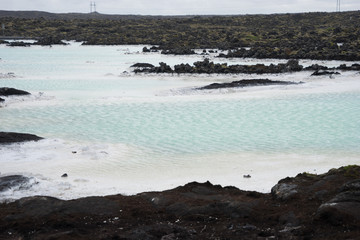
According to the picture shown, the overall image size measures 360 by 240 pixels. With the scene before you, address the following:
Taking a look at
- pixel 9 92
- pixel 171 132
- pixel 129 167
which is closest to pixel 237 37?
pixel 9 92

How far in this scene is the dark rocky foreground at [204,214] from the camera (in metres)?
6.65

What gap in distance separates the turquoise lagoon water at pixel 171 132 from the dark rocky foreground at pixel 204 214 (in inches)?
61.8

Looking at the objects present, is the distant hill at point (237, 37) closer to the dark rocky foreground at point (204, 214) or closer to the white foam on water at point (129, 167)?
the white foam on water at point (129, 167)

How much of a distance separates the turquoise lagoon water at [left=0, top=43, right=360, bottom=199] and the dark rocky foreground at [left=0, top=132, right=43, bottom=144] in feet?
1.44

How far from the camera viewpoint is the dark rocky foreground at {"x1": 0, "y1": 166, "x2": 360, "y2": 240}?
6.65 meters

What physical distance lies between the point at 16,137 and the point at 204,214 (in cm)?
821

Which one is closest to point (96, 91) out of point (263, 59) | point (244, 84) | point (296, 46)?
point (244, 84)

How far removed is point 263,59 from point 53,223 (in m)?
34.8

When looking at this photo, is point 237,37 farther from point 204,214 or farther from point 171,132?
point 204,214

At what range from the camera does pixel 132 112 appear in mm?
18750

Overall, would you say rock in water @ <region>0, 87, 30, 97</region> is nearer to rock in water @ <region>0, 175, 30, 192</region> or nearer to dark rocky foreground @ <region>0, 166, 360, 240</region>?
rock in water @ <region>0, 175, 30, 192</region>

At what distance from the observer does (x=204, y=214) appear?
7453mm

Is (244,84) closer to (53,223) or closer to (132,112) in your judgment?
(132,112)

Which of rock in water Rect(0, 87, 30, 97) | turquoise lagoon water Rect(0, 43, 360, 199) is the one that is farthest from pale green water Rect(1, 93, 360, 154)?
rock in water Rect(0, 87, 30, 97)
